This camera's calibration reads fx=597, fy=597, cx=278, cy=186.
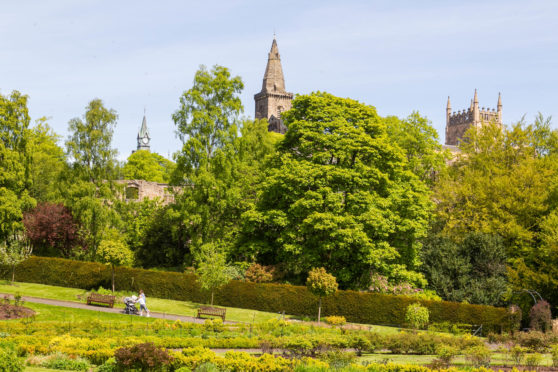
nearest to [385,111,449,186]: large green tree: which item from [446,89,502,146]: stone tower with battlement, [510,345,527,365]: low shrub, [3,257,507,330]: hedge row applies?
[3,257,507,330]: hedge row

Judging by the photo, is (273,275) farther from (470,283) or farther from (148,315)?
(470,283)

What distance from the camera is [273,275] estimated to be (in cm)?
3691

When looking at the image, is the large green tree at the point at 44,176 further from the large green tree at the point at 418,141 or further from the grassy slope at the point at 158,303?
the large green tree at the point at 418,141

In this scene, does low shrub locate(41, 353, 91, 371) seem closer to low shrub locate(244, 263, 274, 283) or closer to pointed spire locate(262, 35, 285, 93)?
low shrub locate(244, 263, 274, 283)

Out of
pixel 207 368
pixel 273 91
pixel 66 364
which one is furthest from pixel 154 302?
pixel 273 91

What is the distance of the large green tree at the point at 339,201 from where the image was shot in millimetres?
35781

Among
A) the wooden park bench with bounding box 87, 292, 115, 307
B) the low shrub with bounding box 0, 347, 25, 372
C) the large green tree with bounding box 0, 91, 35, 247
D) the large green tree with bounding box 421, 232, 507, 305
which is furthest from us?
the large green tree with bounding box 0, 91, 35, 247

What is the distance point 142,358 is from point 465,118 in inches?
4636

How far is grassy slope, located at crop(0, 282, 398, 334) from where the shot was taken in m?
32.0

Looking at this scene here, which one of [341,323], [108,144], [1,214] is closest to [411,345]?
→ [341,323]

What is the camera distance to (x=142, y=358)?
49.0ft

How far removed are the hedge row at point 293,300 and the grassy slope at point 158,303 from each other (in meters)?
0.68

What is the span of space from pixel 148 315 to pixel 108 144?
16.4 m

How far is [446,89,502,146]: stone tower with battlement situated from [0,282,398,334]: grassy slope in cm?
9579
